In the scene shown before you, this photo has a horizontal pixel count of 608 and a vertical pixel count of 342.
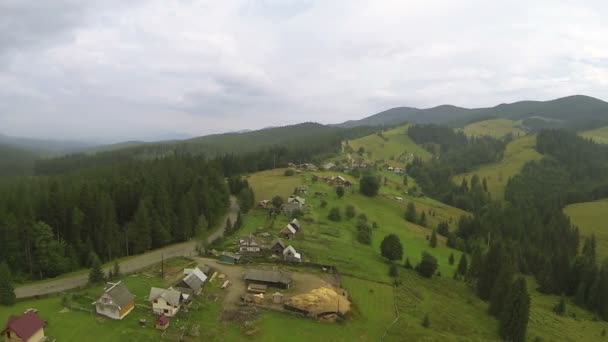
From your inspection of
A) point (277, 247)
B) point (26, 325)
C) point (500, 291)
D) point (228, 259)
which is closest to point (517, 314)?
point (500, 291)

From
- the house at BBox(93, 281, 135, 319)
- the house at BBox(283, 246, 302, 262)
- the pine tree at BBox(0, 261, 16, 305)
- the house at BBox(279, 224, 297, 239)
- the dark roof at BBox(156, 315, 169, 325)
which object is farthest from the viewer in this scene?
the house at BBox(279, 224, 297, 239)

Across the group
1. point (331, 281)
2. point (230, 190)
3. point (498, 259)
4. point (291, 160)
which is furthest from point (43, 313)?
point (291, 160)

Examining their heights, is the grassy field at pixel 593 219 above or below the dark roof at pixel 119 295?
below

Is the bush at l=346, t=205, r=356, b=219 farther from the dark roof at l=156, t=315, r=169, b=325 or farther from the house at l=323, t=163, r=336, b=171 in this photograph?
the dark roof at l=156, t=315, r=169, b=325

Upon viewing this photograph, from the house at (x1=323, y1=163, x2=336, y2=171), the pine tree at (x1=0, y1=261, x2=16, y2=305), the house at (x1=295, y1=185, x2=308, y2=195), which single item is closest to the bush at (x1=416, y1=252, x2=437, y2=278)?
the house at (x1=295, y1=185, x2=308, y2=195)

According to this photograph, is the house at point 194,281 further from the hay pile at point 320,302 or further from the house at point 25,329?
the house at point 25,329

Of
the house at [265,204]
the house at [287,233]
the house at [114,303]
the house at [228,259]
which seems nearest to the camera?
the house at [114,303]

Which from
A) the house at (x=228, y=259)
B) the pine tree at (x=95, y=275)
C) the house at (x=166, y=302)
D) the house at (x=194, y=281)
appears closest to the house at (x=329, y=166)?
the house at (x=228, y=259)
